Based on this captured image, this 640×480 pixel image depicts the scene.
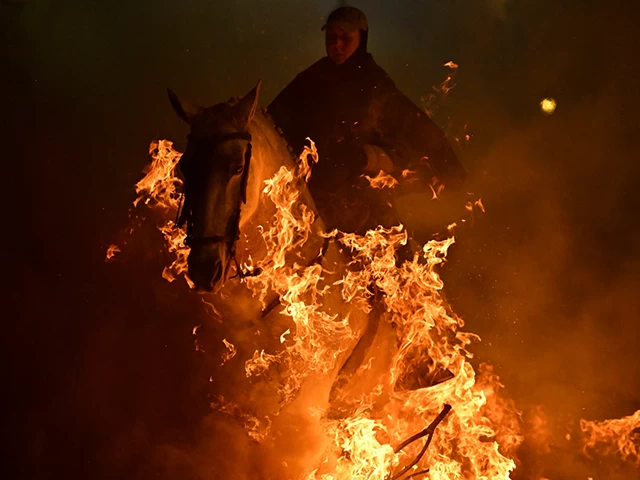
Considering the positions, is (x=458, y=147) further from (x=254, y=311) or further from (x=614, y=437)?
(x=254, y=311)

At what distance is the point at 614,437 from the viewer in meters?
6.16

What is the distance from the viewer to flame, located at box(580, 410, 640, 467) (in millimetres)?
6027

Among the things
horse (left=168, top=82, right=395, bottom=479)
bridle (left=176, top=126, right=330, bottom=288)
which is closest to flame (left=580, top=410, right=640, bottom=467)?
horse (left=168, top=82, right=395, bottom=479)

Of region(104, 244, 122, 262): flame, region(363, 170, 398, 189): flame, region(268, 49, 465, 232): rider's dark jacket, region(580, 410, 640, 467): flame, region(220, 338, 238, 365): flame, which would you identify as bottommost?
region(580, 410, 640, 467): flame

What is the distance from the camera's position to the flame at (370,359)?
3629 mm

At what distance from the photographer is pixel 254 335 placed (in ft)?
12.2

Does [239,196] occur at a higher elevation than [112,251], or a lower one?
lower

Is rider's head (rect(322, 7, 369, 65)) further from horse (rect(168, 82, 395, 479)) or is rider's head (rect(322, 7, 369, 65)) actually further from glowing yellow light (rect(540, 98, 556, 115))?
glowing yellow light (rect(540, 98, 556, 115))

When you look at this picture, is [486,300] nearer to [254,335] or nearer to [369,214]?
[369,214]

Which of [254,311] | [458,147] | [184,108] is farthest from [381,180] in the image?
[458,147]

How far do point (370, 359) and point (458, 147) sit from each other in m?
3.52

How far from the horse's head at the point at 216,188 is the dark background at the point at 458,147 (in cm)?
265

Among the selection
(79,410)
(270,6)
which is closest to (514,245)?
(270,6)

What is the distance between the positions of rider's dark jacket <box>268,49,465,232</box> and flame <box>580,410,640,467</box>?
11.0 feet
